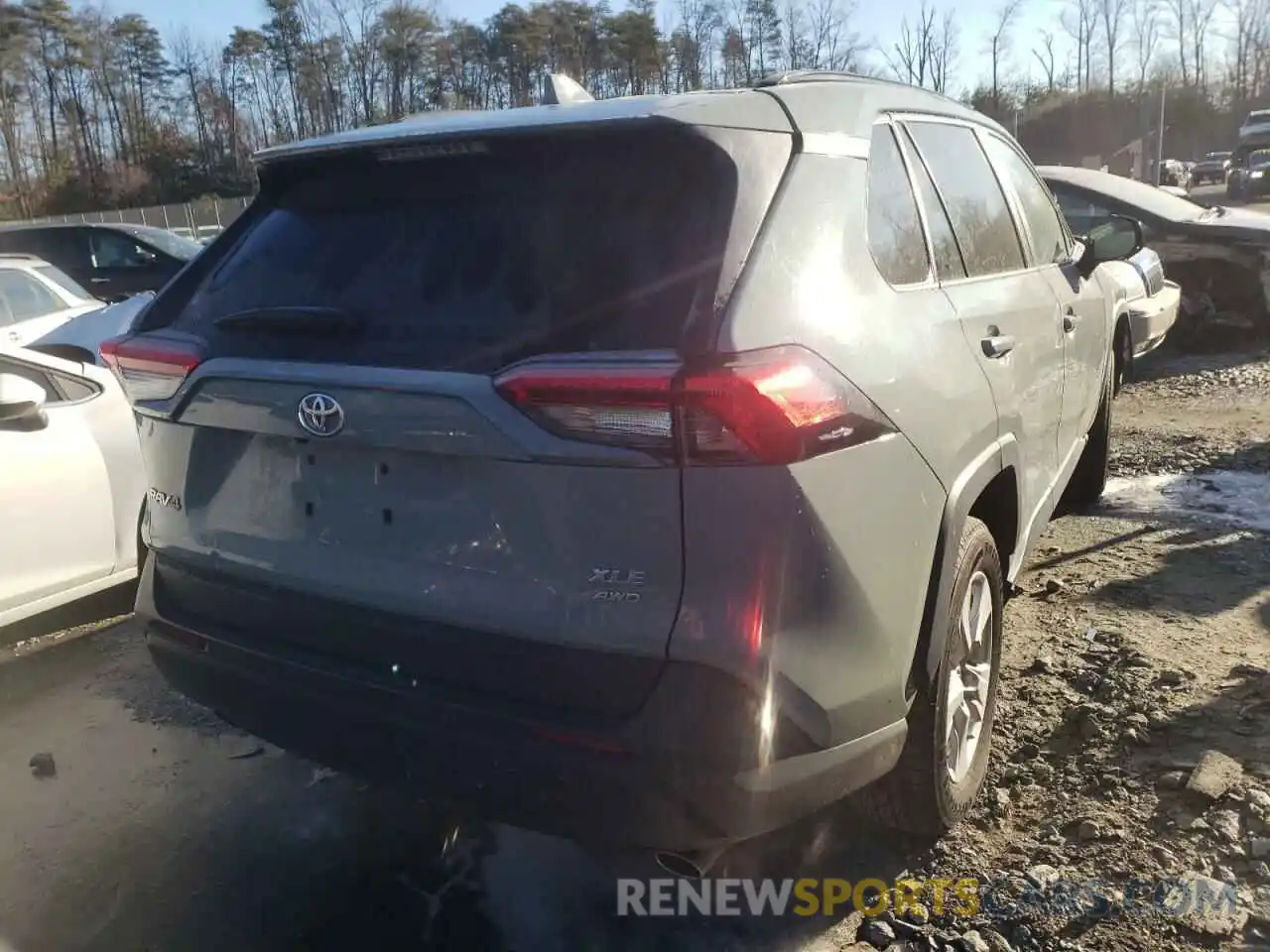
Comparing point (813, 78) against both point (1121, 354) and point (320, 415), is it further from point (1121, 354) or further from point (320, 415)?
point (1121, 354)

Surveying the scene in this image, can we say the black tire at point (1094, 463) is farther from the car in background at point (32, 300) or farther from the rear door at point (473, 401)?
the car in background at point (32, 300)

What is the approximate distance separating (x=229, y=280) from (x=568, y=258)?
3.24ft

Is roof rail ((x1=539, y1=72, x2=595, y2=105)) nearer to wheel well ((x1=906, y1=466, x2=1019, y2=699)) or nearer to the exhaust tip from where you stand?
wheel well ((x1=906, y1=466, x2=1019, y2=699))

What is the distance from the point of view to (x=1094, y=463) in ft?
18.1

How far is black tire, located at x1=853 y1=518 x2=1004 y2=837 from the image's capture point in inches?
101

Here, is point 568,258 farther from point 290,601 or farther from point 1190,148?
point 1190,148

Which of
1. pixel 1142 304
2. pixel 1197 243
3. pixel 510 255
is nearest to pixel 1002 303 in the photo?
pixel 510 255

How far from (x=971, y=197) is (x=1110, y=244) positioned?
1225 mm

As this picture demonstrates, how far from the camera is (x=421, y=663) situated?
2199 millimetres

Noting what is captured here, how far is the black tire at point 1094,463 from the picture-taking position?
536cm

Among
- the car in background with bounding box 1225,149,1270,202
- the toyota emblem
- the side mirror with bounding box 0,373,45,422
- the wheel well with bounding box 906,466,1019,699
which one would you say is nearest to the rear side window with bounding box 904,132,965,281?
the wheel well with bounding box 906,466,1019,699

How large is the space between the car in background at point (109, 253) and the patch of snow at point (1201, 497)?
1127 centimetres

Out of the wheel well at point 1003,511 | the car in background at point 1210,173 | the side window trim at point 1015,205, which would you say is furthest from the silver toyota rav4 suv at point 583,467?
the car in background at point 1210,173

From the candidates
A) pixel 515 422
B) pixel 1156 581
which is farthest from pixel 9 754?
pixel 1156 581
